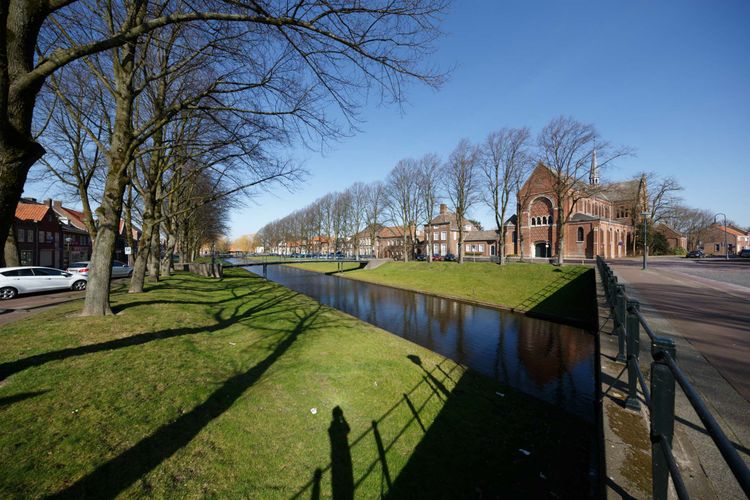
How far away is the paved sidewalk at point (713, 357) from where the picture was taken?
316cm

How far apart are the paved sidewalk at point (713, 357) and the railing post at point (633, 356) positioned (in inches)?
17.7

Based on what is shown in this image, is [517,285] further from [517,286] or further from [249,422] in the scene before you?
[249,422]

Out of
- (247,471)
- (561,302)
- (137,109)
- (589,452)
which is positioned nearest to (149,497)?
(247,471)

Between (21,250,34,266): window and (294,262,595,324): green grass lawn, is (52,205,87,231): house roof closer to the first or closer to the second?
(21,250,34,266): window

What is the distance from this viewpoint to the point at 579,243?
45.7 metres

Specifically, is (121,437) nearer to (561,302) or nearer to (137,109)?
(137,109)

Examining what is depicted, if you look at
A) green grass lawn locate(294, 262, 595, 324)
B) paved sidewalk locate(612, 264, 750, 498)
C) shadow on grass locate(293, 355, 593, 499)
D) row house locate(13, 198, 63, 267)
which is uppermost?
row house locate(13, 198, 63, 267)

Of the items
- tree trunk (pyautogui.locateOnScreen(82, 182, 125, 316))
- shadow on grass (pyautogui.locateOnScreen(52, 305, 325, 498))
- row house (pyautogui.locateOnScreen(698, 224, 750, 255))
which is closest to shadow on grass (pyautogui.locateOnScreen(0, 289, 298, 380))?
tree trunk (pyautogui.locateOnScreen(82, 182, 125, 316))

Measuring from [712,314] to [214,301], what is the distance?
61.0ft

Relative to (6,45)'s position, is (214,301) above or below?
below

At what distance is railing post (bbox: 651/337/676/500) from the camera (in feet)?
7.52

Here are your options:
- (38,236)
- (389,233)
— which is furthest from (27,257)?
(389,233)

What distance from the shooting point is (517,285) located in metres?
24.5

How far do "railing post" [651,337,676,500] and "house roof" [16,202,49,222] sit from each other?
5142 centimetres
